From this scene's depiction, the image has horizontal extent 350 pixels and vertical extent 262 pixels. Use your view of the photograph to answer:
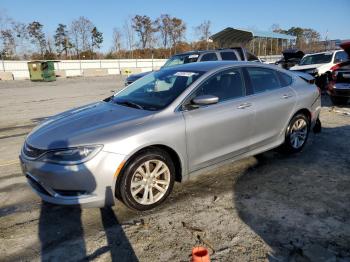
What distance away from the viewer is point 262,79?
5059mm

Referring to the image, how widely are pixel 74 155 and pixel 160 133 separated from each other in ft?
3.11

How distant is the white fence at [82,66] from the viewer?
40.6m

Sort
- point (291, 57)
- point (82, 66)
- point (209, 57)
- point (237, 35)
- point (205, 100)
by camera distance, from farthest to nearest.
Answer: point (82, 66), point (237, 35), point (291, 57), point (209, 57), point (205, 100)

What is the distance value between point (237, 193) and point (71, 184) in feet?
6.70

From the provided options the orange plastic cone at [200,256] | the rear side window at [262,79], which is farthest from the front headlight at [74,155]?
the rear side window at [262,79]

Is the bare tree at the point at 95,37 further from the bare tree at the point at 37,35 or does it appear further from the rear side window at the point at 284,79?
the rear side window at the point at 284,79

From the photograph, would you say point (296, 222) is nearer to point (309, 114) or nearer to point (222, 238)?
point (222, 238)


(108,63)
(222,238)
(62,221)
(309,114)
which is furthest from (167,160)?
(108,63)

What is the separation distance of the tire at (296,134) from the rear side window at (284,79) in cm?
56

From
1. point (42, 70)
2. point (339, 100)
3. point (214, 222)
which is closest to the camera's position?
point (214, 222)

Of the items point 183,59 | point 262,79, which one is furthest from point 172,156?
point 183,59

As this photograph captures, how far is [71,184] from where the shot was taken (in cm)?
331

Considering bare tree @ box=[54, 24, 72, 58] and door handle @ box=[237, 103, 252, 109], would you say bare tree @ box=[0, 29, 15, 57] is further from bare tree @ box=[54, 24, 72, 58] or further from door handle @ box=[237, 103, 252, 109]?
door handle @ box=[237, 103, 252, 109]

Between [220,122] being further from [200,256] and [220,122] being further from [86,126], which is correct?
[200,256]
